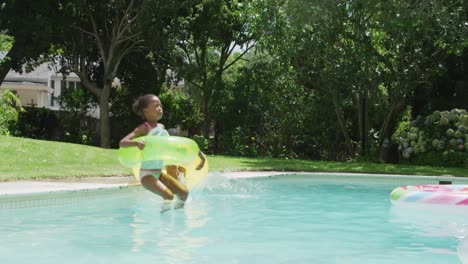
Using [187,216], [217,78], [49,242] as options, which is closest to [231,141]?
[217,78]

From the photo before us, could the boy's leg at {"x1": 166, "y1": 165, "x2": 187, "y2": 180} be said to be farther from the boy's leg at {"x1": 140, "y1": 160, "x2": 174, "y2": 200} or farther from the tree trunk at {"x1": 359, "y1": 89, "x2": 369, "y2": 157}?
the tree trunk at {"x1": 359, "y1": 89, "x2": 369, "y2": 157}

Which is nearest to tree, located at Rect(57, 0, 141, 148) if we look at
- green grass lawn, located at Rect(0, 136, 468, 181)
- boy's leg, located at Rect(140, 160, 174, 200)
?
green grass lawn, located at Rect(0, 136, 468, 181)

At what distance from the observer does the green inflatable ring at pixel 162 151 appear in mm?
6789

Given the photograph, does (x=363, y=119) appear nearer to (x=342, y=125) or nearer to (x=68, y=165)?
(x=342, y=125)

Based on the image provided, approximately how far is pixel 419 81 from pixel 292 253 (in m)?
16.4

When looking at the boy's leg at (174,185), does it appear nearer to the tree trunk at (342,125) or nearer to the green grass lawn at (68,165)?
the green grass lawn at (68,165)

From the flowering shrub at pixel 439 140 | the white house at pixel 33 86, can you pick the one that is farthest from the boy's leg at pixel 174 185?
the white house at pixel 33 86

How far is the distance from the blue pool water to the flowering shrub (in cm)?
926

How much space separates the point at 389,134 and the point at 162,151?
16.6 m

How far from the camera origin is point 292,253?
5.38 metres

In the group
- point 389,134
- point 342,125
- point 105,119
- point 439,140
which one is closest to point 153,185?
point 439,140

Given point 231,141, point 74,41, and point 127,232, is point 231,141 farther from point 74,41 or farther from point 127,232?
point 127,232

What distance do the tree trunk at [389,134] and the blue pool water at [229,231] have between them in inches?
425

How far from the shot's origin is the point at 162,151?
268 inches
